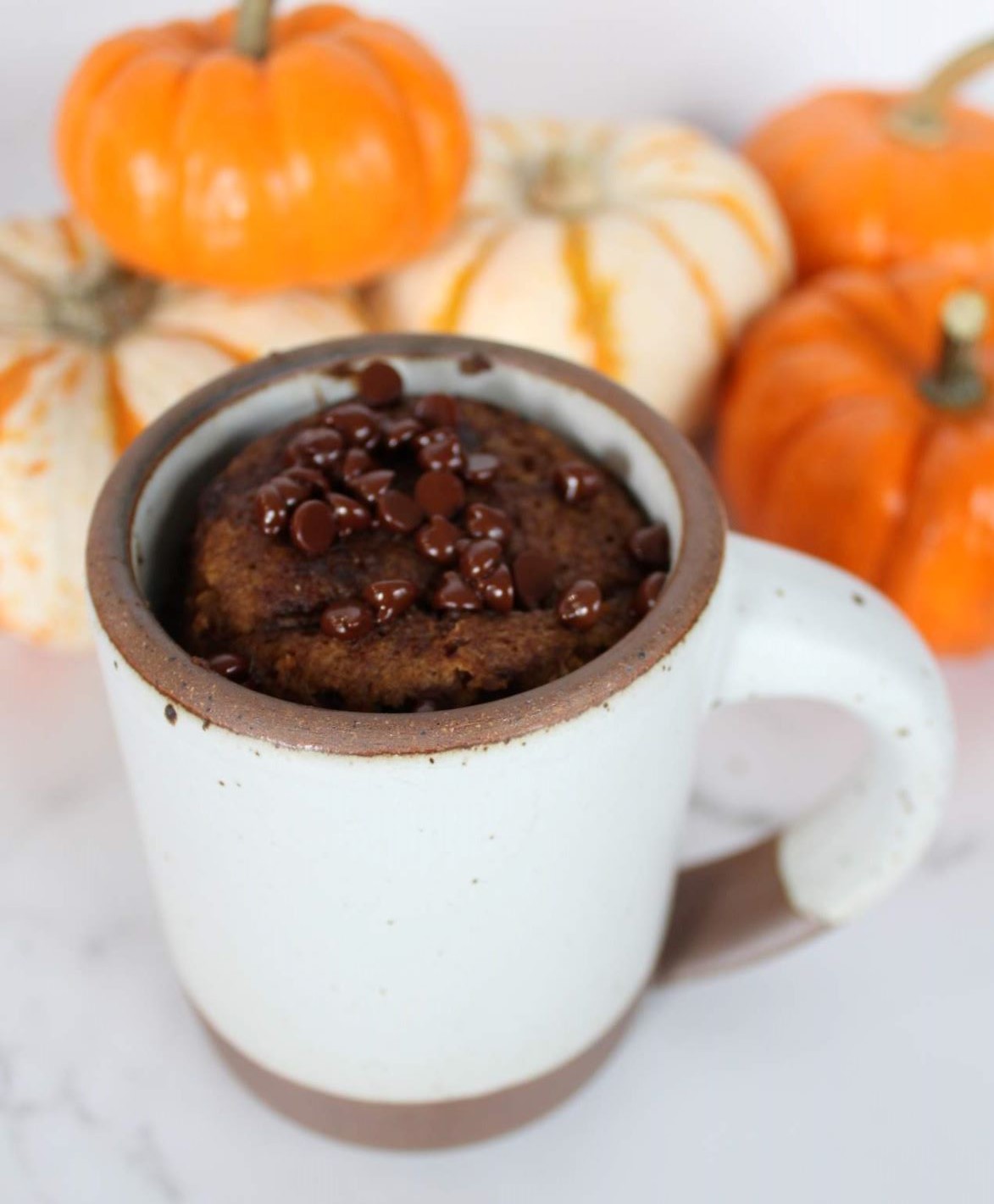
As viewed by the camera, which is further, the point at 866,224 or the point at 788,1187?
the point at 866,224

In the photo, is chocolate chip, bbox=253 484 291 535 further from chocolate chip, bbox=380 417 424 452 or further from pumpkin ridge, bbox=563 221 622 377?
pumpkin ridge, bbox=563 221 622 377

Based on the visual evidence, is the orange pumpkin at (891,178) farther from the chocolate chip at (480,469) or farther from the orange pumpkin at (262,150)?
the chocolate chip at (480,469)

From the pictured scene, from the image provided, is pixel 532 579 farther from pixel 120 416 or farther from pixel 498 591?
pixel 120 416

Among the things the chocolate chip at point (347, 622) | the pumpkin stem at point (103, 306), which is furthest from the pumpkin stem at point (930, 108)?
the chocolate chip at point (347, 622)

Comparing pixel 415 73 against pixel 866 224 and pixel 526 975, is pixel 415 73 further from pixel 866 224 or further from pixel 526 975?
pixel 526 975

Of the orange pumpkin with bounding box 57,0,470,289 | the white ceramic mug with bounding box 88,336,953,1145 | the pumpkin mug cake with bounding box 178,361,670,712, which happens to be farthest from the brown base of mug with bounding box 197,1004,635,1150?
the orange pumpkin with bounding box 57,0,470,289

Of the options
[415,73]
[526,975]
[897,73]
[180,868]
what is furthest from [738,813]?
[897,73]

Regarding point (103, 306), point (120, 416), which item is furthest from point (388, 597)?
point (103, 306)
